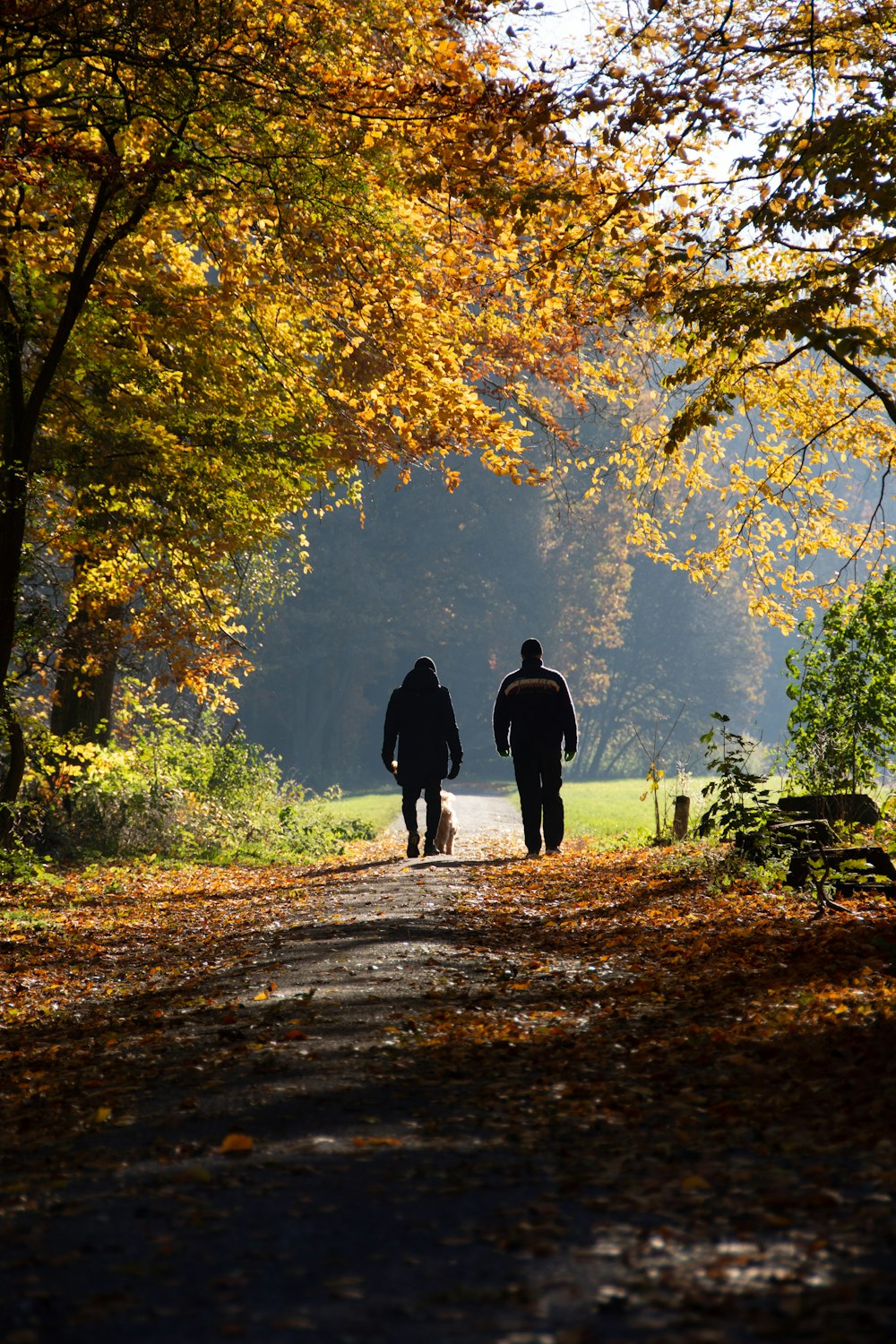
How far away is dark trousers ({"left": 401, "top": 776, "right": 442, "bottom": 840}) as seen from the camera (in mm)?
13211

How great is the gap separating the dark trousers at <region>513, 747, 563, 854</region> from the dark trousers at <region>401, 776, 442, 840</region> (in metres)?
1.03

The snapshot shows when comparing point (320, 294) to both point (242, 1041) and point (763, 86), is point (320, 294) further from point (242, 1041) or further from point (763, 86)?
point (242, 1041)

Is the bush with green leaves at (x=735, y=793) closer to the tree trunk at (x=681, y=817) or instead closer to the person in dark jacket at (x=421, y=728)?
the tree trunk at (x=681, y=817)

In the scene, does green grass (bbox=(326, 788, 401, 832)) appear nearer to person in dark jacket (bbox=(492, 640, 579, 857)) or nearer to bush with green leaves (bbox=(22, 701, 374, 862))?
bush with green leaves (bbox=(22, 701, 374, 862))

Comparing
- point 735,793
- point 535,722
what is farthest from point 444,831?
point 735,793

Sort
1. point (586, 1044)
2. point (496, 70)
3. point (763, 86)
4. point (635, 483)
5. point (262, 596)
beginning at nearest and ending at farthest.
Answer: point (586, 1044) < point (763, 86) < point (496, 70) < point (635, 483) < point (262, 596)

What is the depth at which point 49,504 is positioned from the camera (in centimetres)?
1347

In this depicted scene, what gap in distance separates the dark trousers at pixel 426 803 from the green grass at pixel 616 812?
99.4 inches

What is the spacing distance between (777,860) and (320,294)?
811cm

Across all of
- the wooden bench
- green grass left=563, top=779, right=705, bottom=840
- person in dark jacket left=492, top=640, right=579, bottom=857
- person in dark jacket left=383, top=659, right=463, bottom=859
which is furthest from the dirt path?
green grass left=563, top=779, right=705, bottom=840

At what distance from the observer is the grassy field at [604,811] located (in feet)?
56.3

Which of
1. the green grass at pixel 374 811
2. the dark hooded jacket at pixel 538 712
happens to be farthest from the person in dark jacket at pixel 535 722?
the green grass at pixel 374 811

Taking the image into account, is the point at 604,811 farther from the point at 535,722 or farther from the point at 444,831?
the point at 535,722

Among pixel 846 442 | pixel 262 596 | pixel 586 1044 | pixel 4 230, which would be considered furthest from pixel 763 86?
pixel 262 596
